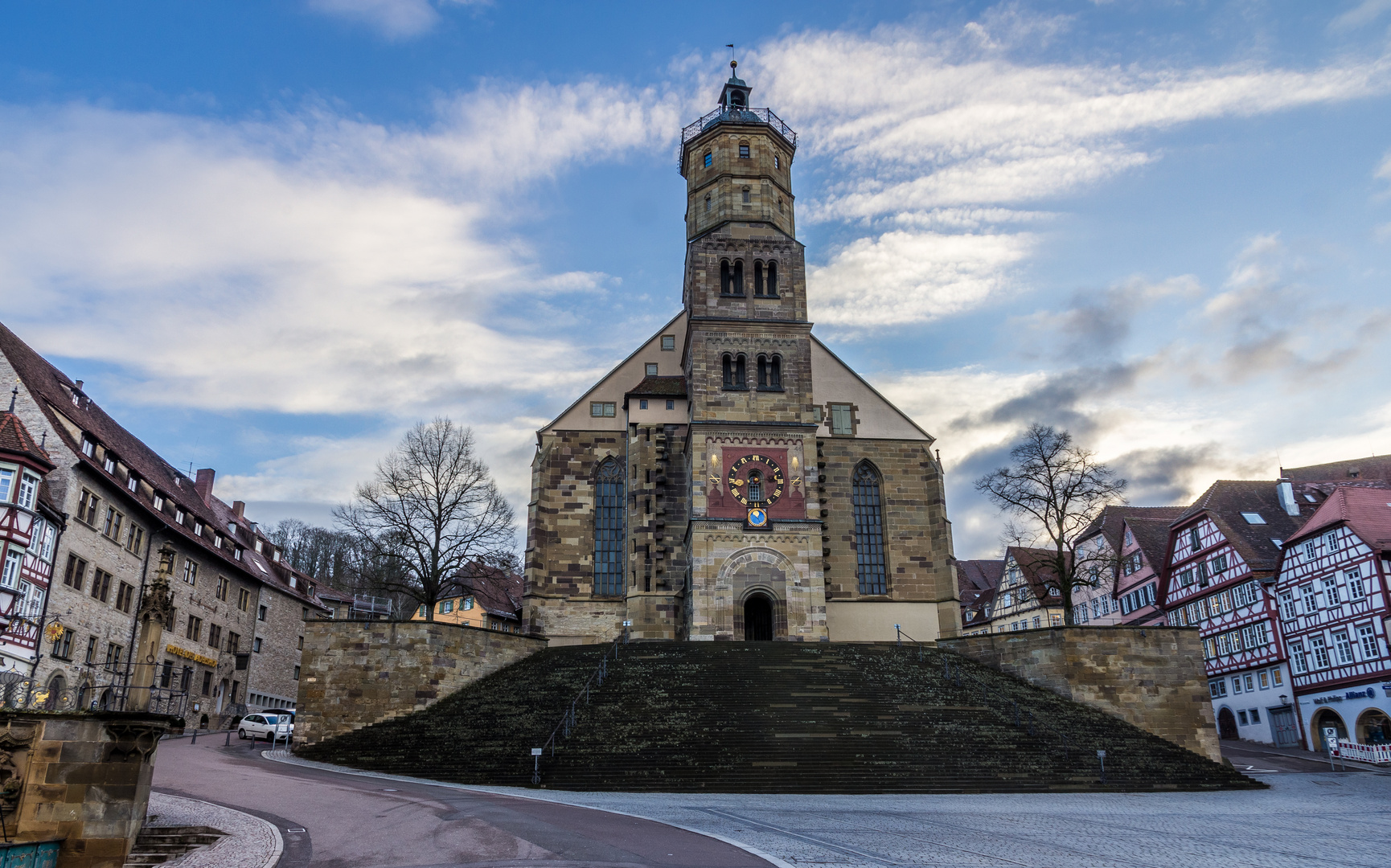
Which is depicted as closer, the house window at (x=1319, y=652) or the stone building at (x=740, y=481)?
the stone building at (x=740, y=481)

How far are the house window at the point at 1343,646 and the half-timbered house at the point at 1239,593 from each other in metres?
3.27

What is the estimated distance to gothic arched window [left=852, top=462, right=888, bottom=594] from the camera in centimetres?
4325

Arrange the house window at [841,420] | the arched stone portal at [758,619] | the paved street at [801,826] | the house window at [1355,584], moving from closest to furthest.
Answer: the paved street at [801,826] < the house window at [1355,584] < the arched stone portal at [758,619] < the house window at [841,420]

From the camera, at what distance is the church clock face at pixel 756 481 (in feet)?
132

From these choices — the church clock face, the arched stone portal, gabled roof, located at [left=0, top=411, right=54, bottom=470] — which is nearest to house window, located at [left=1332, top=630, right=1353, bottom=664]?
the arched stone portal

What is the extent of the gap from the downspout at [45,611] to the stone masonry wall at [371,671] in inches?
309

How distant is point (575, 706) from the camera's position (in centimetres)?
2764

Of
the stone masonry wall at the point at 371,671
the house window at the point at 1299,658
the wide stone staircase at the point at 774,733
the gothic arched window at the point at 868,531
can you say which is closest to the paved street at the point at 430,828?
the wide stone staircase at the point at 774,733

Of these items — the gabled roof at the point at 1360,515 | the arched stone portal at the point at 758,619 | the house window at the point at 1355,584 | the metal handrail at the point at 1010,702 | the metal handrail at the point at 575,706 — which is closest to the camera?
the metal handrail at the point at 575,706

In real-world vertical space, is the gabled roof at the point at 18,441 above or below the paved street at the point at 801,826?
above

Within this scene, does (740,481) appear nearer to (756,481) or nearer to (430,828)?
(756,481)

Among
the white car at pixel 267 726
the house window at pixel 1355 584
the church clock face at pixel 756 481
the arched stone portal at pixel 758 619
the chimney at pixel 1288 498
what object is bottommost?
the white car at pixel 267 726

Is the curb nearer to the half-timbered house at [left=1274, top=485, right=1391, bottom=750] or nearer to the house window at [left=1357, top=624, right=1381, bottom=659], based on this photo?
the half-timbered house at [left=1274, top=485, right=1391, bottom=750]

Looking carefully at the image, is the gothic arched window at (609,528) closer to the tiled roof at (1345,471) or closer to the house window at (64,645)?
the house window at (64,645)
